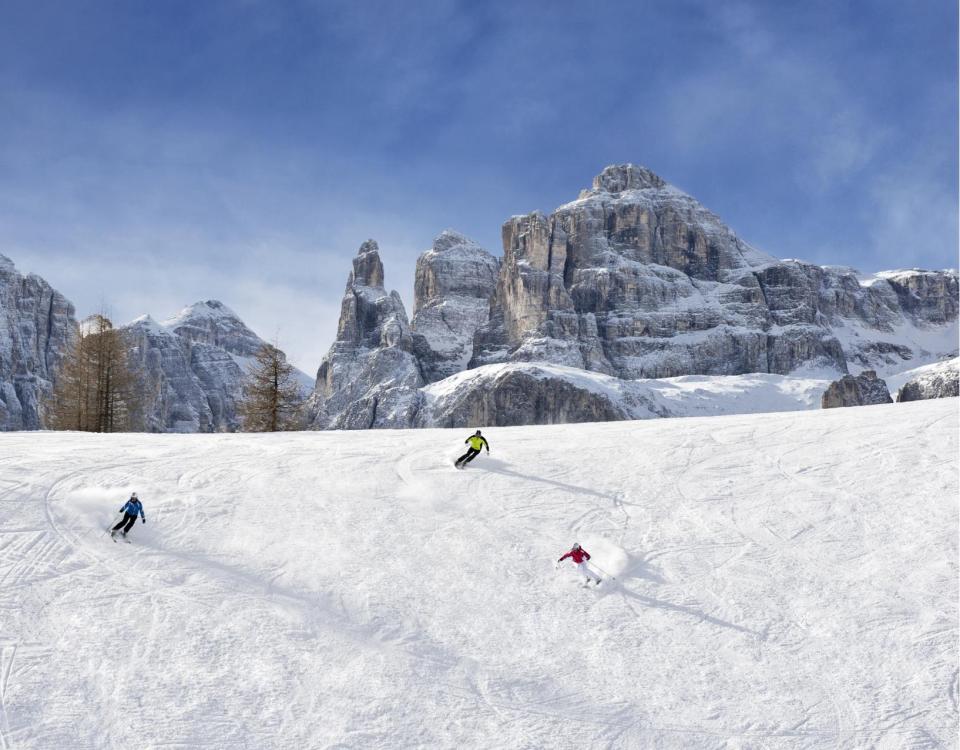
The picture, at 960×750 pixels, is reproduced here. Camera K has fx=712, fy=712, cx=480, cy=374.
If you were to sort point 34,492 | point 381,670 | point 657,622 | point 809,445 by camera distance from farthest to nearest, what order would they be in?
1. point 809,445
2. point 34,492
3. point 657,622
4. point 381,670

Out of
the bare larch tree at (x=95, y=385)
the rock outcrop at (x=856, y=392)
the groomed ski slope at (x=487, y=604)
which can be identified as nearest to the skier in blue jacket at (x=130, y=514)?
the groomed ski slope at (x=487, y=604)

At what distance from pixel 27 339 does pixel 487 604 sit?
190m

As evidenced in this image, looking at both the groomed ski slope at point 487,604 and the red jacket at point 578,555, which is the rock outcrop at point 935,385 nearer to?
the groomed ski slope at point 487,604

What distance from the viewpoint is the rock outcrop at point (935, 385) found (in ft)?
459

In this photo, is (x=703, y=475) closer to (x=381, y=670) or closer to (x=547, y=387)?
(x=381, y=670)

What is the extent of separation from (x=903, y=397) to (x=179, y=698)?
523 ft

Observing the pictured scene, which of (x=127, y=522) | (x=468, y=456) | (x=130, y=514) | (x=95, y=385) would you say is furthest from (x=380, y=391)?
(x=130, y=514)

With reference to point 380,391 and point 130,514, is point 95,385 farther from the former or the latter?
point 380,391

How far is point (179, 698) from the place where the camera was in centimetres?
1114

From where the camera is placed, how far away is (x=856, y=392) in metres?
144

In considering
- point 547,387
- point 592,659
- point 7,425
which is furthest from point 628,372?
point 592,659

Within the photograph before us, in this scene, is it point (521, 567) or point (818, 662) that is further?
point (521, 567)

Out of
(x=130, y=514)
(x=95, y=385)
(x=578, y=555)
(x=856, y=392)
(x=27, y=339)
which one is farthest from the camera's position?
(x=27, y=339)

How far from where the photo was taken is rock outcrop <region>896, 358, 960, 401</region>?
5507 inches
